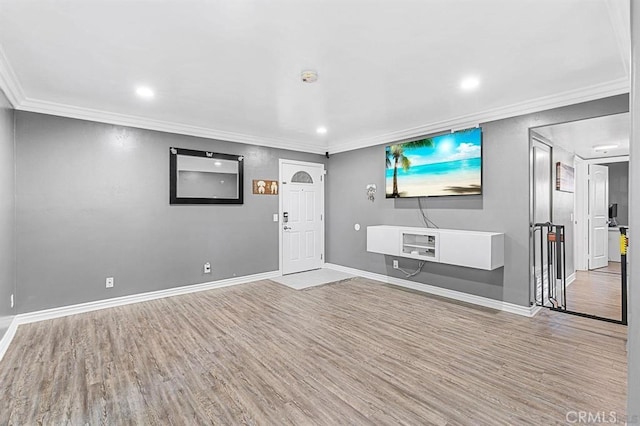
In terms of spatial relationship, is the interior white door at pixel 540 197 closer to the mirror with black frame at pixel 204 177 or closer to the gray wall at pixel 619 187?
the mirror with black frame at pixel 204 177

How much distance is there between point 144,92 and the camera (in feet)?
10.9

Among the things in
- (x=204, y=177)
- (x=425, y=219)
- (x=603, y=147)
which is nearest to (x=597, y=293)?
(x=603, y=147)

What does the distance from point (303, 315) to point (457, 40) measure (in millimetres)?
3159

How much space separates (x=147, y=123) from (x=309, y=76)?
2.70 metres

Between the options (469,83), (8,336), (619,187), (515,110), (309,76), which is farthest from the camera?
(619,187)

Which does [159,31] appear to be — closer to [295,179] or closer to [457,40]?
[457,40]

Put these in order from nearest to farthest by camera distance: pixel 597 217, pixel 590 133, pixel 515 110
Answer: pixel 515 110 < pixel 590 133 < pixel 597 217

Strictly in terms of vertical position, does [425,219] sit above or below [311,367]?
above

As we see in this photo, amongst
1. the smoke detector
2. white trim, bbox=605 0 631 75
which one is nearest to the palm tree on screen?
the smoke detector

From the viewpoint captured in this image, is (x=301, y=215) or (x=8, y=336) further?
(x=301, y=215)

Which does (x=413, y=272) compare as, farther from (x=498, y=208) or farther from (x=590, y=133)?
(x=590, y=133)

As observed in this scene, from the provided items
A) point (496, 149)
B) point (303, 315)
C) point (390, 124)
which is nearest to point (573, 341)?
point (496, 149)

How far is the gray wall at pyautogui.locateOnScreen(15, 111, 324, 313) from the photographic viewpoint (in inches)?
141

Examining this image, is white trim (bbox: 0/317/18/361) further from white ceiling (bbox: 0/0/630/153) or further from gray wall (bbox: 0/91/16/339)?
white ceiling (bbox: 0/0/630/153)
